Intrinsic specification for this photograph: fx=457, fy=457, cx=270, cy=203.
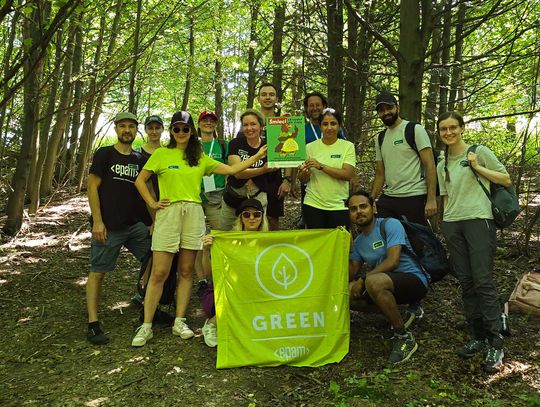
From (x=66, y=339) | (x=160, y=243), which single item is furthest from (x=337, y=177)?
(x=66, y=339)

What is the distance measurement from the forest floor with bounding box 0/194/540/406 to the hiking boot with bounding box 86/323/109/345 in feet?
0.22

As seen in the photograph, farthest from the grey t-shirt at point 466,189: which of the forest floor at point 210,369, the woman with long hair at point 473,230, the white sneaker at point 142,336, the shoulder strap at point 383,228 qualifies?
the white sneaker at point 142,336

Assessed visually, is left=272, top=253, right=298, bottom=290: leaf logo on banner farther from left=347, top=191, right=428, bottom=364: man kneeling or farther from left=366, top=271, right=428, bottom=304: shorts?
left=366, top=271, right=428, bottom=304: shorts

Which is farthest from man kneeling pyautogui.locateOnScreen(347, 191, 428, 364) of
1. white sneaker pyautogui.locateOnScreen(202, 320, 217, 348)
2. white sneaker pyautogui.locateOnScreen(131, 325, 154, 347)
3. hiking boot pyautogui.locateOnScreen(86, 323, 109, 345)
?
hiking boot pyautogui.locateOnScreen(86, 323, 109, 345)

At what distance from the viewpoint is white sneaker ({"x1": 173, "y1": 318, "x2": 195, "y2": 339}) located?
489cm


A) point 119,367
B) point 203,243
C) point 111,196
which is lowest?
point 119,367

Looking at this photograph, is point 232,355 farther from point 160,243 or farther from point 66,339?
point 66,339

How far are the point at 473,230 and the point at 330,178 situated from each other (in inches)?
62.2

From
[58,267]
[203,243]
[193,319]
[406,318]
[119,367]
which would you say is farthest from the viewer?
[58,267]

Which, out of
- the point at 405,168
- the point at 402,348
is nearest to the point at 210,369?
the point at 402,348

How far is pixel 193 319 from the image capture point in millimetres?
5543

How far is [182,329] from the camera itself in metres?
4.93

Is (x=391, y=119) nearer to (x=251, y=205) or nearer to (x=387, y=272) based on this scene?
(x=387, y=272)

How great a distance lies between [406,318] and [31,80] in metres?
7.43
